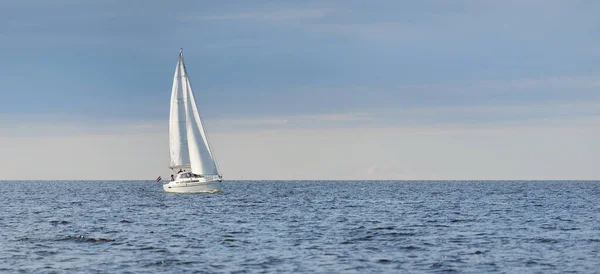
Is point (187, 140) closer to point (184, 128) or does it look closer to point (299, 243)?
point (184, 128)

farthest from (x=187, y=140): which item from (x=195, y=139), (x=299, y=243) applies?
(x=299, y=243)

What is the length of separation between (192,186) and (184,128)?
8.95 metres

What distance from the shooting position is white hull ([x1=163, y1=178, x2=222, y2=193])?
101688 millimetres

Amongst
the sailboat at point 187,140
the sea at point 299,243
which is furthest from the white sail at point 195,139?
the sea at point 299,243

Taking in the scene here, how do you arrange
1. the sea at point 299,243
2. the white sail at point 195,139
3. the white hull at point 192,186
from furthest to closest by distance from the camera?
1. the white sail at point 195,139
2. the white hull at point 192,186
3. the sea at point 299,243

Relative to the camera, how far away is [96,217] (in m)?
65.2

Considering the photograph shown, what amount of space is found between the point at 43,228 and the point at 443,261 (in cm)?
3011

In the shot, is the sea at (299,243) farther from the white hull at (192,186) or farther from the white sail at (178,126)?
the white sail at (178,126)

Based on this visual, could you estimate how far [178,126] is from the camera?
347 ft

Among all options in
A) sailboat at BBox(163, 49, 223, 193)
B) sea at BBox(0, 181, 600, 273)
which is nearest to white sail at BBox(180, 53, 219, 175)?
sailboat at BBox(163, 49, 223, 193)

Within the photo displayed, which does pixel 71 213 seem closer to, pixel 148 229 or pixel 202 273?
pixel 148 229

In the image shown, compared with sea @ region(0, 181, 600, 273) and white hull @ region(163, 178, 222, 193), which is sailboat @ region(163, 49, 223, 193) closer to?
white hull @ region(163, 178, 222, 193)

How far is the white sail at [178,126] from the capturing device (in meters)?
105

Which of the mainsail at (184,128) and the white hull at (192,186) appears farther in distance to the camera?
the mainsail at (184,128)
